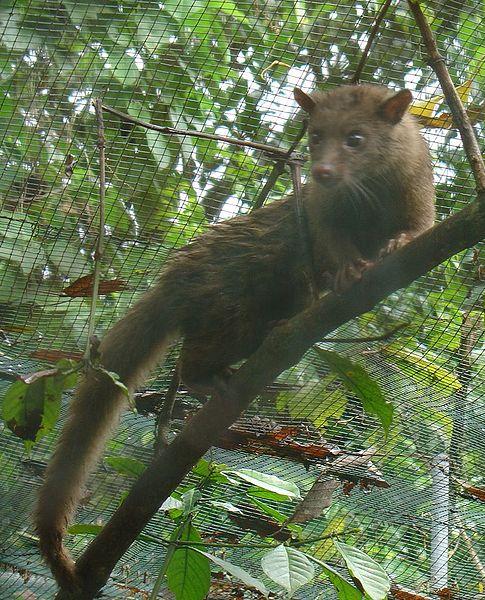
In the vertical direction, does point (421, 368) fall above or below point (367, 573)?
above

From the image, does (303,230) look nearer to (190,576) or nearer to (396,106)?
(396,106)

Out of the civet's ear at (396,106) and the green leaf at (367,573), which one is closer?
the green leaf at (367,573)

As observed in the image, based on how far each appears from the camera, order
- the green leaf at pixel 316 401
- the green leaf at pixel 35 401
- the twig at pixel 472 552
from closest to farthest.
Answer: the green leaf at pixel 35 401 → the green leaf at pixel 316 401 → the twig at pixel 472 552

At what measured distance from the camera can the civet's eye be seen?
13.7 ft

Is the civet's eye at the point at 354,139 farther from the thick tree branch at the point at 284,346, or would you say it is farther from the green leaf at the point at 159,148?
the thick tree branch at the point at 284,346

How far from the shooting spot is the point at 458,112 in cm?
286

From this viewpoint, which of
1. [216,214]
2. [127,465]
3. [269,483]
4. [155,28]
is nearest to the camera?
[269,483]

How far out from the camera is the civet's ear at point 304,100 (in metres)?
3.96

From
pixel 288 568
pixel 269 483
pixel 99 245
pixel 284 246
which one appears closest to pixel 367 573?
pixel 288 568

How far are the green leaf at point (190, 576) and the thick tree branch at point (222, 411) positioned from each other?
0.21 m

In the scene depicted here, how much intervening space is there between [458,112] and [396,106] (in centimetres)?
132

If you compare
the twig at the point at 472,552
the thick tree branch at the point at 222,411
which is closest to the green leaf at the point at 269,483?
the thick tree branch at the point at 222,411

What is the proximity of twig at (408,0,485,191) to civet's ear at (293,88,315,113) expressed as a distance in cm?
97

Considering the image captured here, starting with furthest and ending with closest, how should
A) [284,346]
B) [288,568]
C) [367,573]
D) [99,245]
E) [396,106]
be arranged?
1. [396,106]
2. [284,346]
3. [367,573]
4. [288,568]
5. [99,245]
